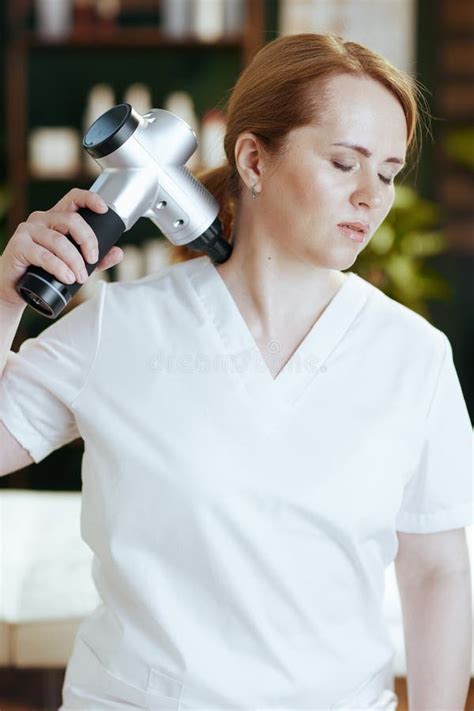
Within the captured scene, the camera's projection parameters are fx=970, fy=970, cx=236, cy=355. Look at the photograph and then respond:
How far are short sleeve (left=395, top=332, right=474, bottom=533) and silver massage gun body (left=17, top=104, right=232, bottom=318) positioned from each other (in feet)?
1.18

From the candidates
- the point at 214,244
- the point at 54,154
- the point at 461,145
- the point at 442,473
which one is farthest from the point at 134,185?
the point at 461,145

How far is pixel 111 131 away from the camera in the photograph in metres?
1.05

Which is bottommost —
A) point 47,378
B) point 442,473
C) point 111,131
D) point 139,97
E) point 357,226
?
point 139,97

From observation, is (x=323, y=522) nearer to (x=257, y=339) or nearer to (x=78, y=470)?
(x=257, y=339)

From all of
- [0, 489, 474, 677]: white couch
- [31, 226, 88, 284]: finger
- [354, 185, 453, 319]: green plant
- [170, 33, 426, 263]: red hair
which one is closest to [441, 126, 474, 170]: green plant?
[354, 185, 453, 319]: green plant

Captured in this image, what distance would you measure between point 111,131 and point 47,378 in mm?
299

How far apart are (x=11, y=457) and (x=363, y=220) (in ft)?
1.66

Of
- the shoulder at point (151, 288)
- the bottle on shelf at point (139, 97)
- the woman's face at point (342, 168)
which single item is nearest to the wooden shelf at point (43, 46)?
the bottle on shelf at point (139, 97)

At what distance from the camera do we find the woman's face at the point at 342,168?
1.08m

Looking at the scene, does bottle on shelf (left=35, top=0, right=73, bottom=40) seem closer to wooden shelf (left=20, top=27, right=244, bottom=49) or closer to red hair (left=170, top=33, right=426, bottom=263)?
wooden shelf (left=20, top=27, right=244, bottom=49)

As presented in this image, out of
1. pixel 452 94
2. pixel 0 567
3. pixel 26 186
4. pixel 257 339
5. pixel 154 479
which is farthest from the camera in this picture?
pixel 452 94

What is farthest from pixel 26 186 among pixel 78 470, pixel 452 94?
pixel 452 94

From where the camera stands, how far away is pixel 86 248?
3.30 feet

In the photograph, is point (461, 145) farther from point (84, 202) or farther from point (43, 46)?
point (84, 202)
